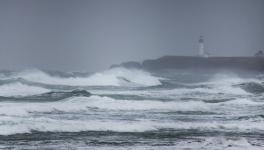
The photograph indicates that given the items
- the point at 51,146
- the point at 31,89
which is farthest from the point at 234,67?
the point at 51,146

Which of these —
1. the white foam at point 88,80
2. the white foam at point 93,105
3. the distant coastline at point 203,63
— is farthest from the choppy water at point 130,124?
the distant coastline at point 203,63

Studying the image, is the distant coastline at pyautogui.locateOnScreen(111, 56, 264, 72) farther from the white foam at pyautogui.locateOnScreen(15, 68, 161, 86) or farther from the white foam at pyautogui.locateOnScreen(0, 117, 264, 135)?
the white foam at pyautogui.locateOnScreen(0, 117, 264, 135)

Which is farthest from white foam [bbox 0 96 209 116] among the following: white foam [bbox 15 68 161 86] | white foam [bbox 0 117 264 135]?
white foam [bbox 15 68 161 86]

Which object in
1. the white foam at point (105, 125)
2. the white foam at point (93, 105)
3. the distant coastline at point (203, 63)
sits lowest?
the white foam at point (105, 125)

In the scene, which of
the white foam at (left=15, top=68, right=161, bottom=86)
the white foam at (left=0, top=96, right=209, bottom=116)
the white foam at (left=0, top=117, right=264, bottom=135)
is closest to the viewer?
the white foam at (left=0, top=117, right=264, bottom=135)

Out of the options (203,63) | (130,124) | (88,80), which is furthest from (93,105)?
(203,63)

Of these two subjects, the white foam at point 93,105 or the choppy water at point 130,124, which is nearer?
the choppy water at point 130,124

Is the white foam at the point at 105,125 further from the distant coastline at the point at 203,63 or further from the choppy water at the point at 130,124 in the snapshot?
the distant coastline at the point at 203,63

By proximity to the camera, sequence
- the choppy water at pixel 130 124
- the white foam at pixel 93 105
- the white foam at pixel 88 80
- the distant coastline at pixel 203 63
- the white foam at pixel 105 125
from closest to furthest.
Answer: the choppy water at pixel 130 124, the white foam at pixel 105 125, the white foam at pixel 93 105, the white foam at pixel 88 80, the distant coastline at pixel 203 63

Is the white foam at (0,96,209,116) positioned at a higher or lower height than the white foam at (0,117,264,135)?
higher

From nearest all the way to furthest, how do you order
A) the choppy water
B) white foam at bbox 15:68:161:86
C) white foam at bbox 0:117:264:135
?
the choppy water
white foam at bbox 0:117:264:135
white foam at bbox 15:68:161:86

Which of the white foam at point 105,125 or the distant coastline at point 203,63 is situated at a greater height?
the distant coastline at point 203,63

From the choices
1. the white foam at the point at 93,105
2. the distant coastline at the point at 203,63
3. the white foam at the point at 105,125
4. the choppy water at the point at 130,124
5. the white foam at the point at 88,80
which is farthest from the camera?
the distant coastline at the point at 203,63

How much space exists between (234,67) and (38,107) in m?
49.8
